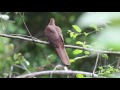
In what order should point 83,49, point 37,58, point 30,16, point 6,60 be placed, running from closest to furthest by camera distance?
point 83,49 < point 6,60 < point 37,58 < point 30,16

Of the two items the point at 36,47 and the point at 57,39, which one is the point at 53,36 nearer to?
the point at 57,39

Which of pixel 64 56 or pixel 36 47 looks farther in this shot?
pixel 36 47

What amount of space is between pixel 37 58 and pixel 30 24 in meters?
0.32

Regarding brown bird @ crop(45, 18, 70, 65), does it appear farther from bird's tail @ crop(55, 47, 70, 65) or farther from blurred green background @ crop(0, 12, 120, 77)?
blurred green background @ crop(0, 12, 120, 77)

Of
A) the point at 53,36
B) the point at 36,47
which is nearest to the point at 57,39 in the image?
the point at 53,36

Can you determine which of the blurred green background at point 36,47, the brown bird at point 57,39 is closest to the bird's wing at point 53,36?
the brown bird at point 57,39

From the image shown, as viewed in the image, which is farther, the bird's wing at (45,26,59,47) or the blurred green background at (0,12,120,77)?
the blurred green background at (0,12,120,77)

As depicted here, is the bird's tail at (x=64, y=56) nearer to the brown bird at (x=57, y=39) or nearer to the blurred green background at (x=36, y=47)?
the brown bird at (x=57, y=39)

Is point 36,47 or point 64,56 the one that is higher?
point 36,47

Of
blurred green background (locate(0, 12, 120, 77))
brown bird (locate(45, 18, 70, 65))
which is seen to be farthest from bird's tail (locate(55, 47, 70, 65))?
blurred green background (locate(0, 12, 120, 77))
